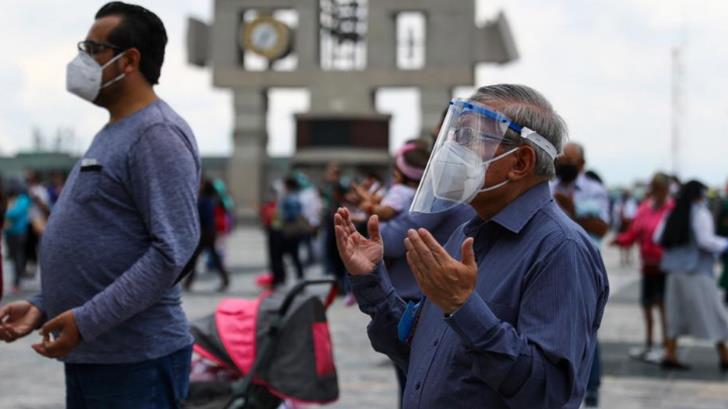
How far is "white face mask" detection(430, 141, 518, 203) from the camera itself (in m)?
2.75

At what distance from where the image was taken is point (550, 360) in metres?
2.62

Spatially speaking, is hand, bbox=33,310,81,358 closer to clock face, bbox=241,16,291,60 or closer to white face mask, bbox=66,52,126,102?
white face mask, bbox=66,52,126,102

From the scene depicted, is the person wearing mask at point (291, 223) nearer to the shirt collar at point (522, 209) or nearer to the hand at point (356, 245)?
the hand at point (356, 245)

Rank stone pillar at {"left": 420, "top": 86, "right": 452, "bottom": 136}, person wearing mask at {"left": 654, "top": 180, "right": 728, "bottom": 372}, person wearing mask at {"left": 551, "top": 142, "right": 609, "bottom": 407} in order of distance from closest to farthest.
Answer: person wearing mask at {"left": 551, "top": 142, "right": 609, "bottom": 407}
person wearing mask at {"left": 654, "top": 180, "right": 728, "bottom": 372}
stone pillar at {"left": 420, "top": 86, "right": 452, "bottom": 136}

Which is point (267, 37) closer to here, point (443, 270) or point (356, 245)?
point (356, 245)

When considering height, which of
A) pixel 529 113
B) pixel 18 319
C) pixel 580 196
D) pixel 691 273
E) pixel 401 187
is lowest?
pixel 691 273

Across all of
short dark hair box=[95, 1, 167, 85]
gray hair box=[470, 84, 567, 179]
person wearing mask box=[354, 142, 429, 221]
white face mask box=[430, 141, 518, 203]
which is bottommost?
person wearing mask box=[354, 142, 429, 221]

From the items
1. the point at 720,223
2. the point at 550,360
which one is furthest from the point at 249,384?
the point at 720,223

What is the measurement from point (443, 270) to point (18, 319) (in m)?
1.86

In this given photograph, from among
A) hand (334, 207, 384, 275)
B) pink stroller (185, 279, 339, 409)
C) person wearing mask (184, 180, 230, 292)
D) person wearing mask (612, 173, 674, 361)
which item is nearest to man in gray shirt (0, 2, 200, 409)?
hand (334, 207, 384, 275)

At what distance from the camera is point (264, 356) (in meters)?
5.63

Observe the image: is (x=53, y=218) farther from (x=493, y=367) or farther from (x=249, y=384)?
(x=249, y=384)

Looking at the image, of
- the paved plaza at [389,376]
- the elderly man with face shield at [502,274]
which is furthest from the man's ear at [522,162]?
the paved plaza at [389,376]

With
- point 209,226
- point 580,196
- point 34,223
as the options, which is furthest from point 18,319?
point 34,223
